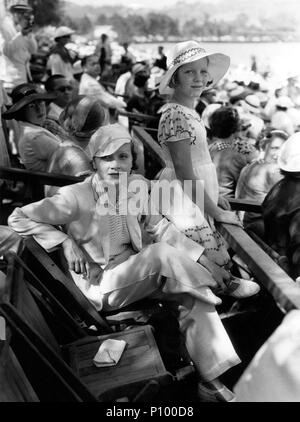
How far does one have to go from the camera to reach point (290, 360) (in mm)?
1441

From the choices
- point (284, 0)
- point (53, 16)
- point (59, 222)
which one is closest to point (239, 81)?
point (59, 222)

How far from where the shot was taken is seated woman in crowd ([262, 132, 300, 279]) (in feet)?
9.61

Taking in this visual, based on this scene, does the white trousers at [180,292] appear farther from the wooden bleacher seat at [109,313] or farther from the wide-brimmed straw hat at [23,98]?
the wide-brimmed straw hat at [23,98]

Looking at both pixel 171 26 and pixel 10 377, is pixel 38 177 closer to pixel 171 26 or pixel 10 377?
pixel 10 377

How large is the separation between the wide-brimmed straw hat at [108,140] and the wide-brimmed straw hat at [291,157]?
867 mm

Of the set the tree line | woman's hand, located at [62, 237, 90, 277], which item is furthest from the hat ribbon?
the tree line

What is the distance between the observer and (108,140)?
2584mm

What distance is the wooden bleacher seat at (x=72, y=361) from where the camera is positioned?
5.88 ft

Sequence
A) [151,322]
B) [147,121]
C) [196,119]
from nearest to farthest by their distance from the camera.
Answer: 1. [151,322]
2. [196,119]
3. [147,121]

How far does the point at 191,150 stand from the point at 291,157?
0.53 metres

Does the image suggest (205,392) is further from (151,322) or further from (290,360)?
(290,360)

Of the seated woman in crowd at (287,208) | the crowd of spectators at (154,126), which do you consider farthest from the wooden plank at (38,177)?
the seated woman in crowd at (287,208)

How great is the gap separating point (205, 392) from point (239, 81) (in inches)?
315

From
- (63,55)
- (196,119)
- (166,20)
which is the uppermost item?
(196,119)
